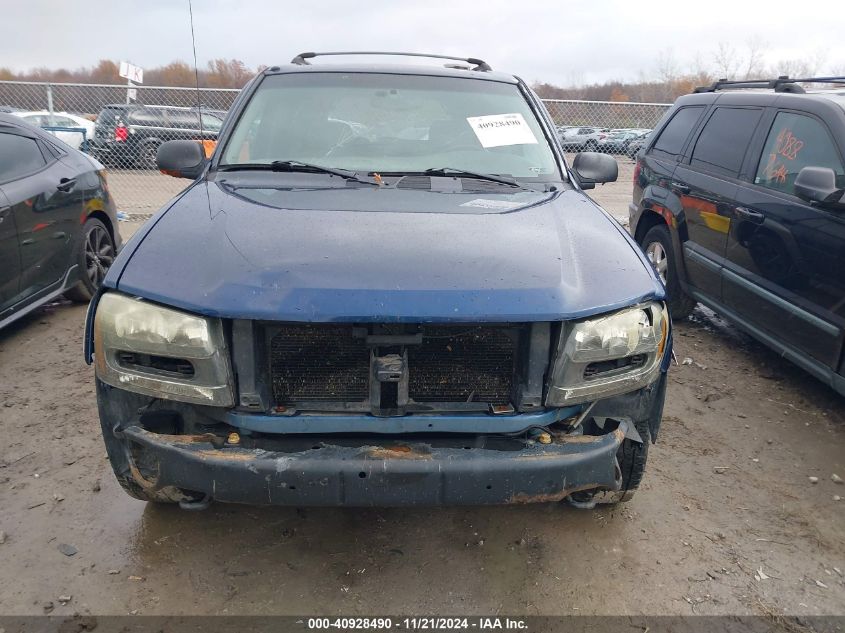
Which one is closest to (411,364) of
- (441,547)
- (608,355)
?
(608,355)

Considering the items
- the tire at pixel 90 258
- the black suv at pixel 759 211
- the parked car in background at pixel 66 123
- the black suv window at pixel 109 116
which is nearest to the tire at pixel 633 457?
the black suv at pixel 759 211

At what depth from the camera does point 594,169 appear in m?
3.40

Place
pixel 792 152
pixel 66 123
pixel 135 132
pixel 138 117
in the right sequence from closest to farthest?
pixel 792 152
pixel 135 132
pixel 138 117
pixel 66 123

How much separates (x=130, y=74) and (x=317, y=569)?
25.5ft

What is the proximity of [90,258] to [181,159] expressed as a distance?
248cm

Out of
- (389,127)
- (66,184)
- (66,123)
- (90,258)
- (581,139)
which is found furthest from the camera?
(581,139)

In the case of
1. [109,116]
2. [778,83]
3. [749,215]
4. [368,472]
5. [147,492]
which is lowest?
[147,492]

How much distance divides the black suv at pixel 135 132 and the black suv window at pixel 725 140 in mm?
10431

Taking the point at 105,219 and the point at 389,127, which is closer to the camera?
the point at 389,127

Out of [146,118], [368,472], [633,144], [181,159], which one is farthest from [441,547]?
[633,144]

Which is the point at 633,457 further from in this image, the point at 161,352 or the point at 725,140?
the point at 725,140

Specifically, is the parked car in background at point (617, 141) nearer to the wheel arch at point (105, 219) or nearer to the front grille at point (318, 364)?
the wheel arch at point (105, 219)

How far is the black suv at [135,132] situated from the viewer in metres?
12.7

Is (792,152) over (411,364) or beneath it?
over
